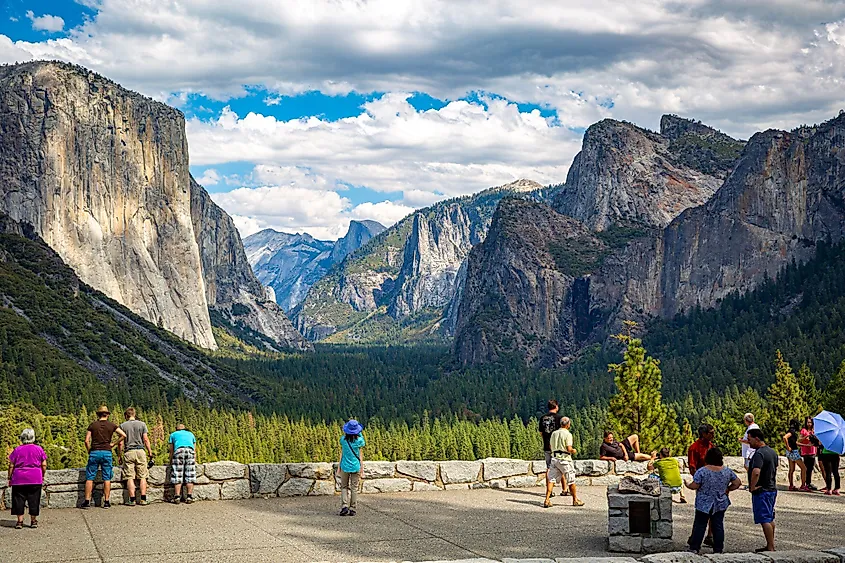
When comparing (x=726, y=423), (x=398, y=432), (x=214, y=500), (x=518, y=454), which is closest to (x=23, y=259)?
(x=398, y=432)

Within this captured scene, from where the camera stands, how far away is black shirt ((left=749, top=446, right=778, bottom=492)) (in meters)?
23.7

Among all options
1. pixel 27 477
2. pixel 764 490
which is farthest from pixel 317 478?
pixel 764 490

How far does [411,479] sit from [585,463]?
647 centimetres

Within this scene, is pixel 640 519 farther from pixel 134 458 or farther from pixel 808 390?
pixel 808 390

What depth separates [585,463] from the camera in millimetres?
34812

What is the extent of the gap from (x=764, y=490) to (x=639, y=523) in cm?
325

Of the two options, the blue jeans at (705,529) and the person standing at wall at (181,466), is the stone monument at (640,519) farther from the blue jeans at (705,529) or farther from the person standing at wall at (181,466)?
the person standing at wall at (181,466)

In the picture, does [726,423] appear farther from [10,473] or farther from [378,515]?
[10,473]

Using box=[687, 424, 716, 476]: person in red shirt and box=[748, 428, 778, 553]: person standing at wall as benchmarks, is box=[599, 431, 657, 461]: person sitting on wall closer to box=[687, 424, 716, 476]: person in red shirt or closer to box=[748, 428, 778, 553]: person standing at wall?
box=[687, 424, 716, 476]: person in red shirt

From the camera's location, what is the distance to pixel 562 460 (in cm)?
3034

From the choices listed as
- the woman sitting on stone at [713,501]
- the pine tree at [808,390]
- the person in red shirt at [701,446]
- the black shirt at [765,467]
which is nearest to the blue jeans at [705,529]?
the woman sitting on stone at [713,501]

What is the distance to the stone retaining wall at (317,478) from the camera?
28.7 m

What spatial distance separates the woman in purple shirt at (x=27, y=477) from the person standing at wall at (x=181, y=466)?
4.14 meters

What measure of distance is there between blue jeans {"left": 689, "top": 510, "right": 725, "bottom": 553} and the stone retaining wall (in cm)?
1179
